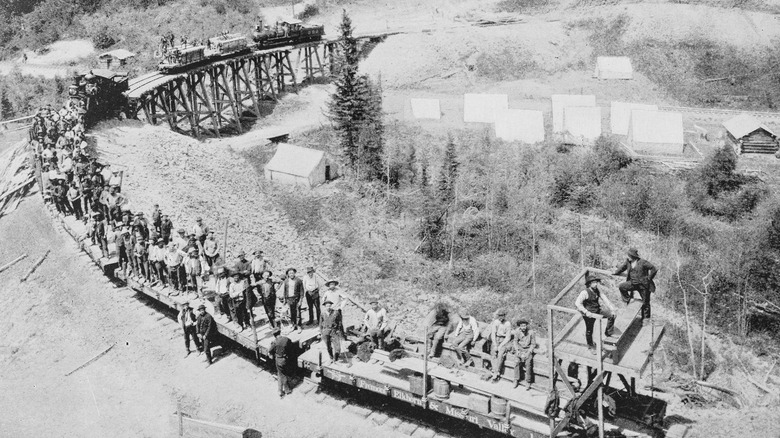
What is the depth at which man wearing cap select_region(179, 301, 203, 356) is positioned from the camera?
592 inches

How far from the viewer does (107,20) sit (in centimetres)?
5616

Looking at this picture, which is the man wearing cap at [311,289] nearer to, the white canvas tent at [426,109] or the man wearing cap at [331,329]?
the man wearing cap at [331,329]

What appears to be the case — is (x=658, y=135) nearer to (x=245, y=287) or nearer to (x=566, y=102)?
(x=566, y=102)

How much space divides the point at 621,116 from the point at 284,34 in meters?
21.0

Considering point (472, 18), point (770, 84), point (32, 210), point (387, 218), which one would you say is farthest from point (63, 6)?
point (770, 84)

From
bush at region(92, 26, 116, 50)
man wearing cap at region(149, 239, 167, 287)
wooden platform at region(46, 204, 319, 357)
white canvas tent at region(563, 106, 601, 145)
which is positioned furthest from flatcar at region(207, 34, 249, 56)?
man wearing cap at region(149, 239, 167, 287)

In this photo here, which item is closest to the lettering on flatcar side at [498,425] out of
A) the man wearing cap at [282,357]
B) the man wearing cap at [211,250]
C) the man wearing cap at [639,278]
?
the man wearing cap at [639,278]

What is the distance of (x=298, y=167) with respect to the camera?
29688 mm

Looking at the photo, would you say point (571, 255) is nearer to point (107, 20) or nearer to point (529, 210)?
point (529, 210)

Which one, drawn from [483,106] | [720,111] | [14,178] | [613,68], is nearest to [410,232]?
[483,106]

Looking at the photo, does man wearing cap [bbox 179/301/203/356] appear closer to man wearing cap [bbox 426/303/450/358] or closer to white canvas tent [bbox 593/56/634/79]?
man wearing cap [bbox 426/303/450/358]

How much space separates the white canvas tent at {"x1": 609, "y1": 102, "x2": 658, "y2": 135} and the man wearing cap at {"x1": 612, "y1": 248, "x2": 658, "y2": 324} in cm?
2537

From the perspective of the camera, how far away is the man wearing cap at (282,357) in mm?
13406

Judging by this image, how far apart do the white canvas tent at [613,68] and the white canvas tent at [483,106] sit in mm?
9211
